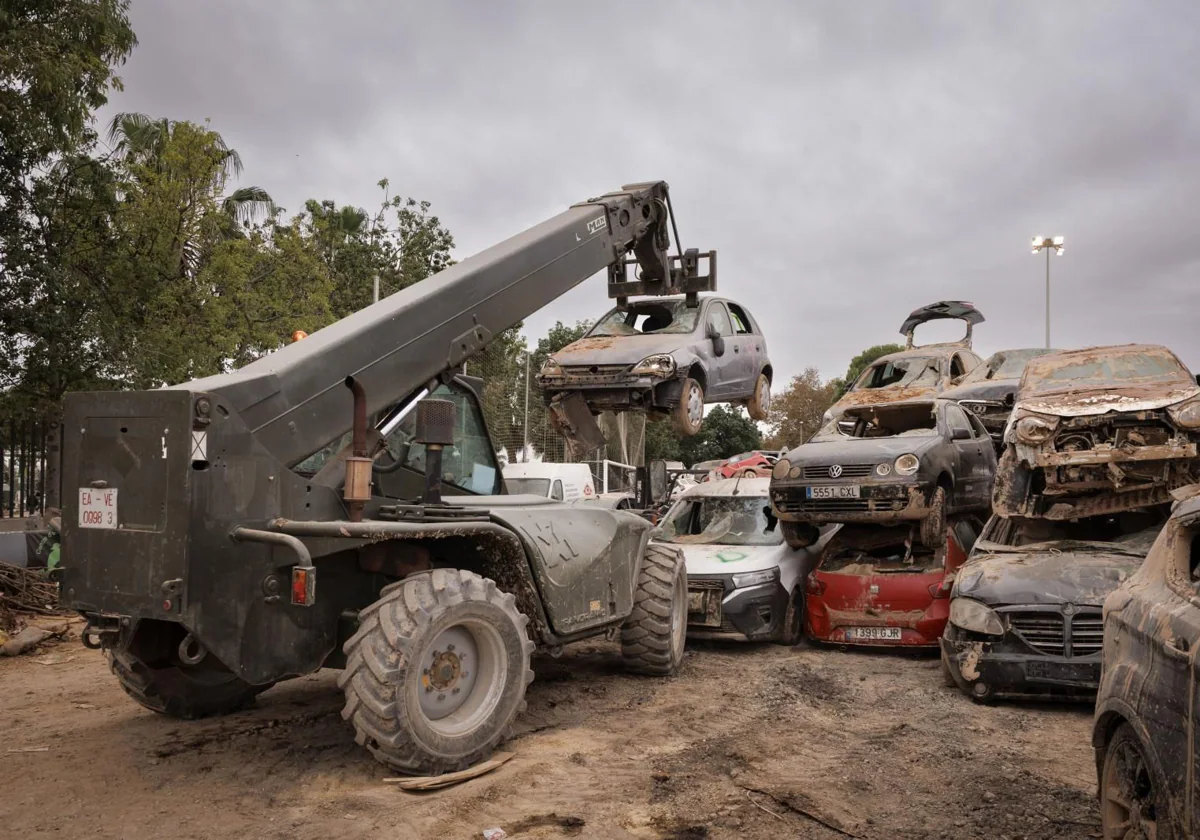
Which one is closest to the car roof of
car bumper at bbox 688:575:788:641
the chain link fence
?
car bumper at bbox 688:575:788:641

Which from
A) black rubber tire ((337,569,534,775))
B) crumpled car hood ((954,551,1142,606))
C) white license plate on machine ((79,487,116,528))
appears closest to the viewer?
white license plate on machine ((79,487,116,528))

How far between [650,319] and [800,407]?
36.3 meters

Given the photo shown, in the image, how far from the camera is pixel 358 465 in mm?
5453

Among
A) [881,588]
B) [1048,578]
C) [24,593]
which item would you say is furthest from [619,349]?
[24,593]

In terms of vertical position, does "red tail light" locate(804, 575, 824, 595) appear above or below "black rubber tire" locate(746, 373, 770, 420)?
below

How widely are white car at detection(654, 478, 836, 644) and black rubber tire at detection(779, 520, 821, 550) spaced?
0.42 feet

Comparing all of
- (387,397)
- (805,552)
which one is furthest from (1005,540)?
(387,397)

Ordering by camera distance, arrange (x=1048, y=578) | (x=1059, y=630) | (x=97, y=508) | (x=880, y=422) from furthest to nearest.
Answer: (x=880, y=422) → (x=1048, y=578) → (x=1059, y=630) → (x=97, y=508)

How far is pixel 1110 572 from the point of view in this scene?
23.7ft

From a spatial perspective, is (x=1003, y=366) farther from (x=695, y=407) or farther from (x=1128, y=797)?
(x=1128, y=797)

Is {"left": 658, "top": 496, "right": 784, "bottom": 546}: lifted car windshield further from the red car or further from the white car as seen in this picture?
the red car

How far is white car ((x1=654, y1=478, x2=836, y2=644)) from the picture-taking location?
980cm

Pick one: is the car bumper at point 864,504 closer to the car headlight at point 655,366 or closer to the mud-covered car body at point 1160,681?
the car headlight at point 655,366

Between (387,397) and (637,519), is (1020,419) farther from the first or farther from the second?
(387,397)
